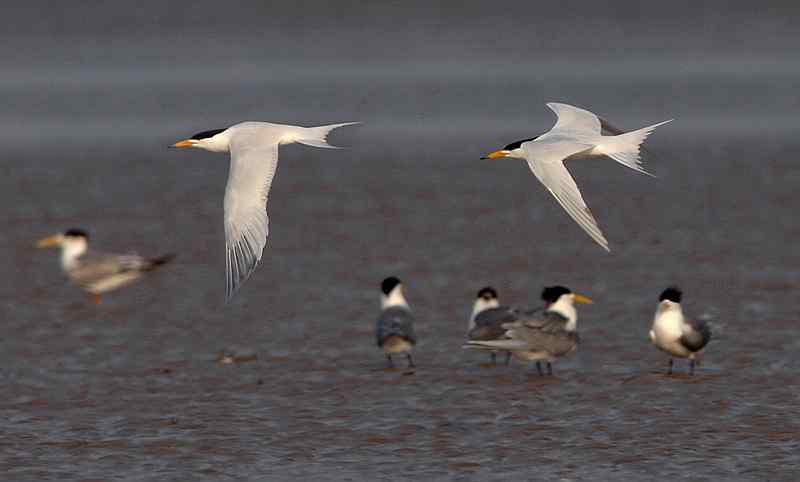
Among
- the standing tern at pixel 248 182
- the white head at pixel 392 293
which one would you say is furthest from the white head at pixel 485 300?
the standing tern at pixel 248 182

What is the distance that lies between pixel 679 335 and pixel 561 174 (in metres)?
2.28

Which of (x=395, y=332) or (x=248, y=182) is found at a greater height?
(x=248, y=182)

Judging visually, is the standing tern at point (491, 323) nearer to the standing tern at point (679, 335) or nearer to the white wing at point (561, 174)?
the standing tern at point (679, 335)

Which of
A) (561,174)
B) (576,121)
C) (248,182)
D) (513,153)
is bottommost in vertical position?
(248,182)

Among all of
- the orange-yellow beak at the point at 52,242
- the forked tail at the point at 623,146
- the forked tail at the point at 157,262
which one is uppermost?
the forked tail at the point at 623,146

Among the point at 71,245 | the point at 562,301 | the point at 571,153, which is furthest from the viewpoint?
the point at 71,245

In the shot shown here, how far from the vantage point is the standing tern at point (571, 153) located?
9305mm

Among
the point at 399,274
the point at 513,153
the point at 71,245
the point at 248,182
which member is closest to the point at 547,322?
the point at 513,153

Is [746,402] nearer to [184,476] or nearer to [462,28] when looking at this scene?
[184,476]

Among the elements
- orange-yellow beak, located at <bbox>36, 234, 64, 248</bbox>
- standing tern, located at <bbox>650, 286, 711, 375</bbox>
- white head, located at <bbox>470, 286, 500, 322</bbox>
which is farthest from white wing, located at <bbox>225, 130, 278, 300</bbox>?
orange-yellow beak, located at <bbox>36, 234, 64, 248</bbox>

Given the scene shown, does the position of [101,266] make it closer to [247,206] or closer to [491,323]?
[491,323]

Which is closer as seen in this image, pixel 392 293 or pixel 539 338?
pixel 539 338

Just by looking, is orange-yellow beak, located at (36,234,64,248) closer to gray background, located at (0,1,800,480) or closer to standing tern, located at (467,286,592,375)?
gray background, located at (0,1,800,480)

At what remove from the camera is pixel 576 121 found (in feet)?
37.8
